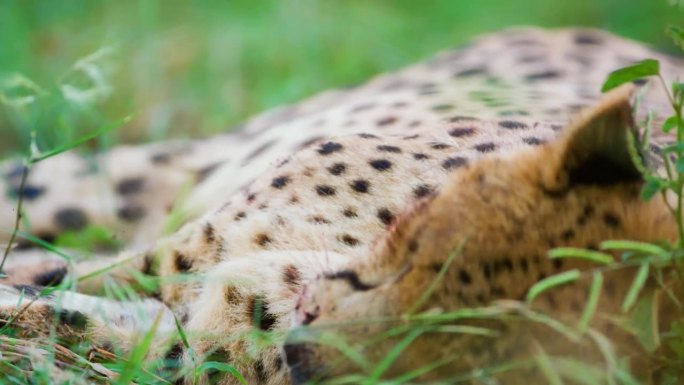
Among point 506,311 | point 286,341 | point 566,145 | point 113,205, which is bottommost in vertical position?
point 113,205

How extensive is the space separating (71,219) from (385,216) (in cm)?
153

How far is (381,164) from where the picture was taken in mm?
2514

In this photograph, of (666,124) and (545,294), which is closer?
(545,294)

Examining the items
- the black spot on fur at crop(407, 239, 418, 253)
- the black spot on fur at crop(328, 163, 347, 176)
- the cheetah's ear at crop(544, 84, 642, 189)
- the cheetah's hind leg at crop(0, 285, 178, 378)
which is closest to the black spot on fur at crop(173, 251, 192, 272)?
the cheetah's hind leg at crop(0, 285, 178, 378)

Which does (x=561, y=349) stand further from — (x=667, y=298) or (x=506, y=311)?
(x=667, y=298)

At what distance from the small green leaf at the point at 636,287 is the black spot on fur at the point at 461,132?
0.91 meters

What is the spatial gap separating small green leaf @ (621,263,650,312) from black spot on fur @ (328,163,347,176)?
37.0 inches

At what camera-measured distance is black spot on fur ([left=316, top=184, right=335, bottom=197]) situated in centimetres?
248

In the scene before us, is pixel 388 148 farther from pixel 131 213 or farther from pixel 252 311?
pixel 131 213

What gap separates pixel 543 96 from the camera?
3.21 m

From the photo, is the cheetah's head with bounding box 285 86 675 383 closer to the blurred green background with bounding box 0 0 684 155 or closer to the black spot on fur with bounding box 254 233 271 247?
the black spot on fur with bounding box 254 233 271 247

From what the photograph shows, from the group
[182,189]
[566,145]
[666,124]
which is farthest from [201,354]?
[182,189]

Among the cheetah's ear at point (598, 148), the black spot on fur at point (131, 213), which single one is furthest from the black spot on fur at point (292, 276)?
the black spot on fur at point (131, 213)

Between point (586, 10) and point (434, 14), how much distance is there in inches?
33.6
